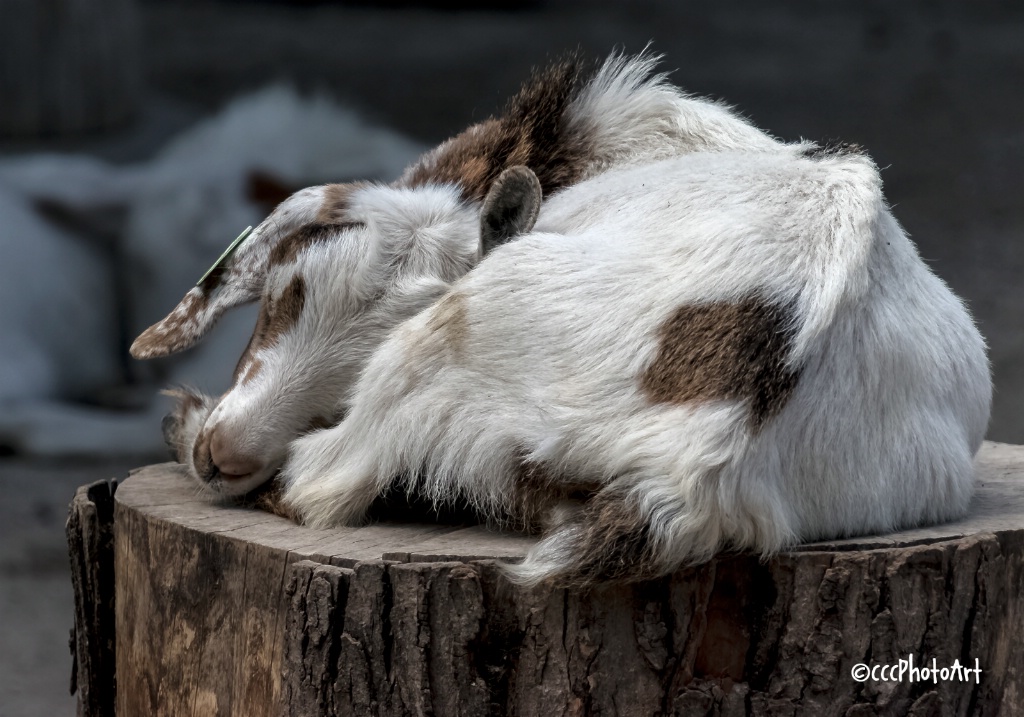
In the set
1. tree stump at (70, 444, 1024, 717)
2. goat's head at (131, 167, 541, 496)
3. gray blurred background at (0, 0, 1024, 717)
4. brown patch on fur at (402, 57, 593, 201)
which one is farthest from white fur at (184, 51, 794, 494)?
gray blurred background at (0, 0, 1024, 717)

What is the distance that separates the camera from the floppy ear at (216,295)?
A: 2.30 metres

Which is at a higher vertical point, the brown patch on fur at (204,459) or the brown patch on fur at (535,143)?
the brown patch on fur at (535,143)

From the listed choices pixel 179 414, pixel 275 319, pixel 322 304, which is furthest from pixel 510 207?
pixel 179 414

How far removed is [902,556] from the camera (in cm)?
183

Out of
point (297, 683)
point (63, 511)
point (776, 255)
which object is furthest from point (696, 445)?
point (63, 511)

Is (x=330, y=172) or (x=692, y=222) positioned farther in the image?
(x=330, y=172)

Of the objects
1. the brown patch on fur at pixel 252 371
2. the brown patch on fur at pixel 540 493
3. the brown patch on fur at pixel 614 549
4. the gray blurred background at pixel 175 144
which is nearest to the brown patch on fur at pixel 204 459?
the brown patch on fur at pixel 252 371

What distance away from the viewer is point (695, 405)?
5.79 feet

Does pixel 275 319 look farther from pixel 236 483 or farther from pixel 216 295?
pixel 236 483

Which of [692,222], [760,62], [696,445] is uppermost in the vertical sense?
[760,62]

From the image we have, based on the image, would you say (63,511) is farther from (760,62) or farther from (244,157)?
(760,62)

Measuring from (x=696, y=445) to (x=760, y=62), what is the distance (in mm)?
5332

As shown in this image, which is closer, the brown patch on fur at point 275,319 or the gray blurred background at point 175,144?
the brown patch on fur at point 275,319

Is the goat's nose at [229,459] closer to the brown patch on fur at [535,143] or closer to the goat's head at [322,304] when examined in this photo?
the goat's head at [322,304]
